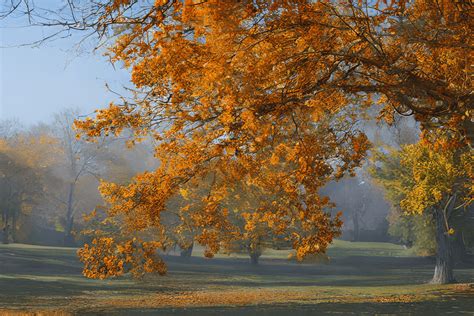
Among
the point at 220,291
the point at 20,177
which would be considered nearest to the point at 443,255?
the point at 220,291

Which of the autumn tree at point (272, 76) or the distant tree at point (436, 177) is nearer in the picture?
the autumn tree at point (272, 76)

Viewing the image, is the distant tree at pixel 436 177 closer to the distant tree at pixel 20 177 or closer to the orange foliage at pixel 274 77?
the orange foliage at pixel 274 77

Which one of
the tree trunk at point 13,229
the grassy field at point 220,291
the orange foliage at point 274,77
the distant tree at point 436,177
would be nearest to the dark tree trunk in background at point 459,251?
the grassy field at point 220,291

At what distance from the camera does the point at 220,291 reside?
31672 mm

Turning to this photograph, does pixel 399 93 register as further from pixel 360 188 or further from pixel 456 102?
pixel 360 188

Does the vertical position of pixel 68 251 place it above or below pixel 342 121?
below

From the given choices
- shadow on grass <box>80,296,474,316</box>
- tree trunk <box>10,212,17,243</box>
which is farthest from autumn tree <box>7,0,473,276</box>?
tree trunk <box>10,212,17,243</box>

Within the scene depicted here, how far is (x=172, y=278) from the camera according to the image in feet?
132

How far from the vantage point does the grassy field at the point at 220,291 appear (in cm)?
2139

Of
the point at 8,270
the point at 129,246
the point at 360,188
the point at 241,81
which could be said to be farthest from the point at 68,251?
the point at 360,188

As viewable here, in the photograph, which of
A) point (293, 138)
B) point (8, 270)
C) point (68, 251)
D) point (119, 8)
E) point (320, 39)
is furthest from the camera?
point (68, 251)

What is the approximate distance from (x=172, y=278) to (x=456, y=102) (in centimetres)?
3072

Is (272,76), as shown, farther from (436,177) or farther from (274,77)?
(436,177)

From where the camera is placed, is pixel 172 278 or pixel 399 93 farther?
pixel 172 278
